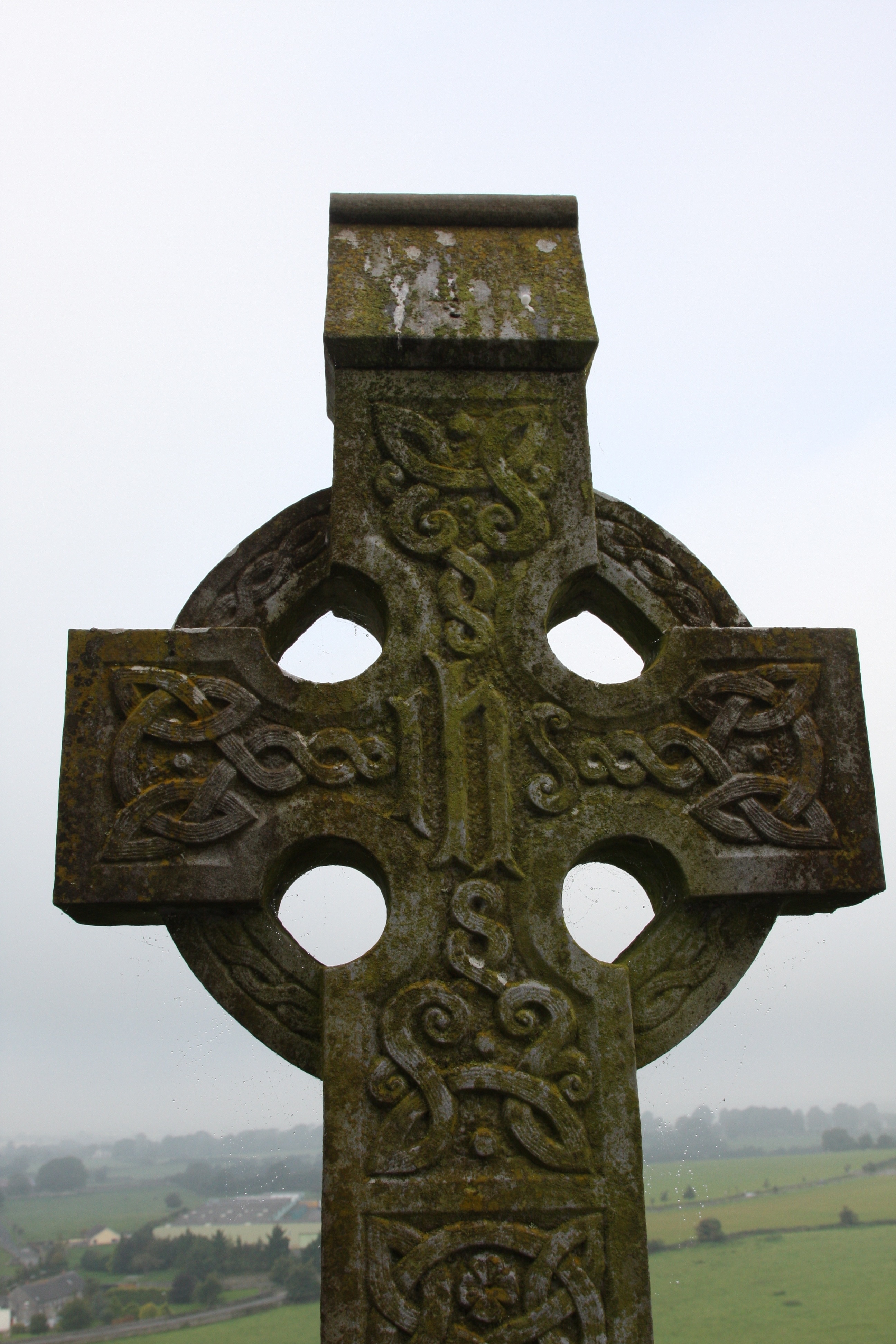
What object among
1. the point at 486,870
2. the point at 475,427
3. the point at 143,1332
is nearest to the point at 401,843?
the point at 486,870

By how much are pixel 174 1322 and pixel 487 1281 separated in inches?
104

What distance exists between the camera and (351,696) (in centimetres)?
234

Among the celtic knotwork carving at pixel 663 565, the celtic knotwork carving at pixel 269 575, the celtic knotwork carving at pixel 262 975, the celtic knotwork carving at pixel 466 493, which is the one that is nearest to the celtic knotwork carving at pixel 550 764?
the celtic knotwork carving at pixel 466 493

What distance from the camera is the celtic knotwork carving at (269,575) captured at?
2.50 metres

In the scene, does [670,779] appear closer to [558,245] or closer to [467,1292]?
[467,1292]

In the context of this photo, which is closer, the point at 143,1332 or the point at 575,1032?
the point at 575,1032

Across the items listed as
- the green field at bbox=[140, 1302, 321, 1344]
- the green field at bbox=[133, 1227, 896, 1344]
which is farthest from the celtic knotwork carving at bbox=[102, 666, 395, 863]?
the green field at bbox=[140, 1302, 321, 1344]

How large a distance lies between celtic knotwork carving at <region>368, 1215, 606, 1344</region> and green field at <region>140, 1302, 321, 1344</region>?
1120mm

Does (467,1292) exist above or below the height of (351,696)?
below

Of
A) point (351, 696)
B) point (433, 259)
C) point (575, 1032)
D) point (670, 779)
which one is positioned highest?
point (433, 259)

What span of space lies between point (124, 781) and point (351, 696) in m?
0.62

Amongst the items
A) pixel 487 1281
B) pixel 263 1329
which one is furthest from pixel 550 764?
pixel 263 1329

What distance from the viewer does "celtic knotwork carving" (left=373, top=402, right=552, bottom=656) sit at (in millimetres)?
2426

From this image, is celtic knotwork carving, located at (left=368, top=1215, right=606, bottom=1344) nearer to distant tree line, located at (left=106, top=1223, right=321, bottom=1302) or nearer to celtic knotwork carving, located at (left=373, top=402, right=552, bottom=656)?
distant tree line, located at (left=106, top=1223, right=321, bottom=1302)
